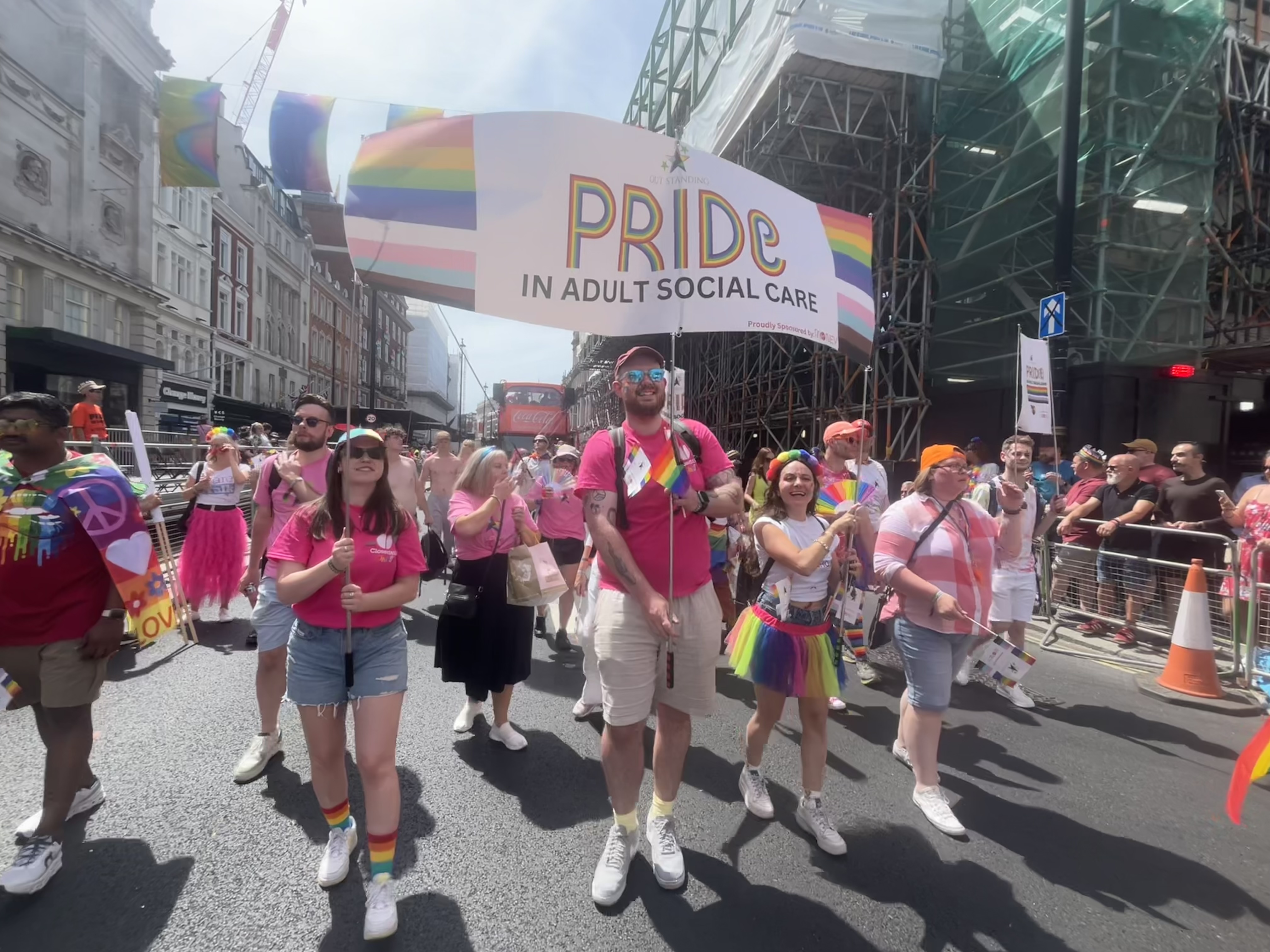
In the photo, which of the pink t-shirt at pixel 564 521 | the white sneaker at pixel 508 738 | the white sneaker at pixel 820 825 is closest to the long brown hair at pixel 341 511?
the white sneaker at pixel 508 738

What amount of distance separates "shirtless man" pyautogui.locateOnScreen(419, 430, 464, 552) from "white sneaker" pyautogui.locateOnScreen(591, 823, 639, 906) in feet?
16.6

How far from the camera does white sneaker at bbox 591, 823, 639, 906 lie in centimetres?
248

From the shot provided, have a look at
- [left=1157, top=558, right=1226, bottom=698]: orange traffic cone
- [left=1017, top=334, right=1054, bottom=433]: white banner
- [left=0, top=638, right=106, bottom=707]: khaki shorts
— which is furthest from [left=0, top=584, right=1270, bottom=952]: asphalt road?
[left=1017, top=334, right=1054, bottom=433]: white banner

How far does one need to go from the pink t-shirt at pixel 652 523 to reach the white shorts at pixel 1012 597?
3.22 meters

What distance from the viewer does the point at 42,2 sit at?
22.0 m

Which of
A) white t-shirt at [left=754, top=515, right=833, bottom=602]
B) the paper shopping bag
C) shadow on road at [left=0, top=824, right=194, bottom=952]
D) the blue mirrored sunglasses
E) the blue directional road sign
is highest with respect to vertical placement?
the blue directional road sign

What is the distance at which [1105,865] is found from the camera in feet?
9.26

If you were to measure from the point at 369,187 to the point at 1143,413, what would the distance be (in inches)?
455

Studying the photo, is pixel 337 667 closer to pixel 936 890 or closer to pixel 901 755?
pixel 936 890

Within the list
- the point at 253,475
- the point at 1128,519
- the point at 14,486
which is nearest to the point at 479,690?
the point at 14,486

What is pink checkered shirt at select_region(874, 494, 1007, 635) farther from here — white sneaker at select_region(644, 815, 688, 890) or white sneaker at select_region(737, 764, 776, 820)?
white sneaker at select_region(644, 815, 688, 890)

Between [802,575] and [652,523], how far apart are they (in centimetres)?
83

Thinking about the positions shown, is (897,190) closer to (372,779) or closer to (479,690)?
(479,690)

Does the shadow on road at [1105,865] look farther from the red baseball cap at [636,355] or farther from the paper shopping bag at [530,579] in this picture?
the red baseball cap at [636,355]
